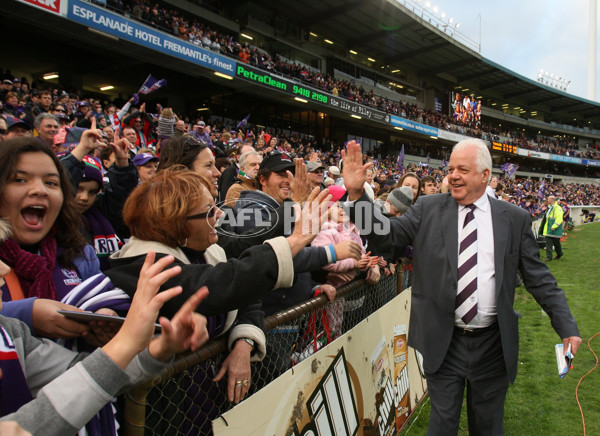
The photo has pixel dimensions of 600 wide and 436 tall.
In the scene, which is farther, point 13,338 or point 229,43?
point 229,43

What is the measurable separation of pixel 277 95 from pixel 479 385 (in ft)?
73.0

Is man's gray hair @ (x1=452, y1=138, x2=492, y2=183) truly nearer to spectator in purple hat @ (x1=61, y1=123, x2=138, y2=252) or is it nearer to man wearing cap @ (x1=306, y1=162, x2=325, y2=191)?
man wearing cap @ (x1=306, y1=162, x2=325, y2=191)

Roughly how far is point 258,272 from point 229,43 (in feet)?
71.7

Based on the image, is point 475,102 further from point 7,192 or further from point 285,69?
point 7,192

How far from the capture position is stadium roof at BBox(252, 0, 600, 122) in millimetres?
26875

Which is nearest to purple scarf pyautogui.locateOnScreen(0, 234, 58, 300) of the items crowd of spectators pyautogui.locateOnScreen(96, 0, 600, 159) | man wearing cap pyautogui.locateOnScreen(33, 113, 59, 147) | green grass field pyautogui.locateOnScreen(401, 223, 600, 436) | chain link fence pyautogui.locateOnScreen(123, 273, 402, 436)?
chain link fence pyautogui.locateOnScreen(123, 273, 402, 436)

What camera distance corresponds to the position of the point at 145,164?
3.54 m

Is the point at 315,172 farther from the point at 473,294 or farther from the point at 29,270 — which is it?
the point at 29,270

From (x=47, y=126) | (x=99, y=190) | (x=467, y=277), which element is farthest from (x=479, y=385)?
(x=47, y=126)

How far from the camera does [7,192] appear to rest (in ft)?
5.66

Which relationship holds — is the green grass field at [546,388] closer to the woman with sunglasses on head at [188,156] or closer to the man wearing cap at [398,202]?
the man wearing cap at [398,202]

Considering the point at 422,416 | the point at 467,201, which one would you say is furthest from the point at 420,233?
the point at 422,416

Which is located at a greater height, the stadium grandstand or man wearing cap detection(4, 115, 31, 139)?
the stadium grandstand

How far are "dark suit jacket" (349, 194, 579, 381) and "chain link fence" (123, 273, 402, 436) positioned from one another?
1.68 feet
